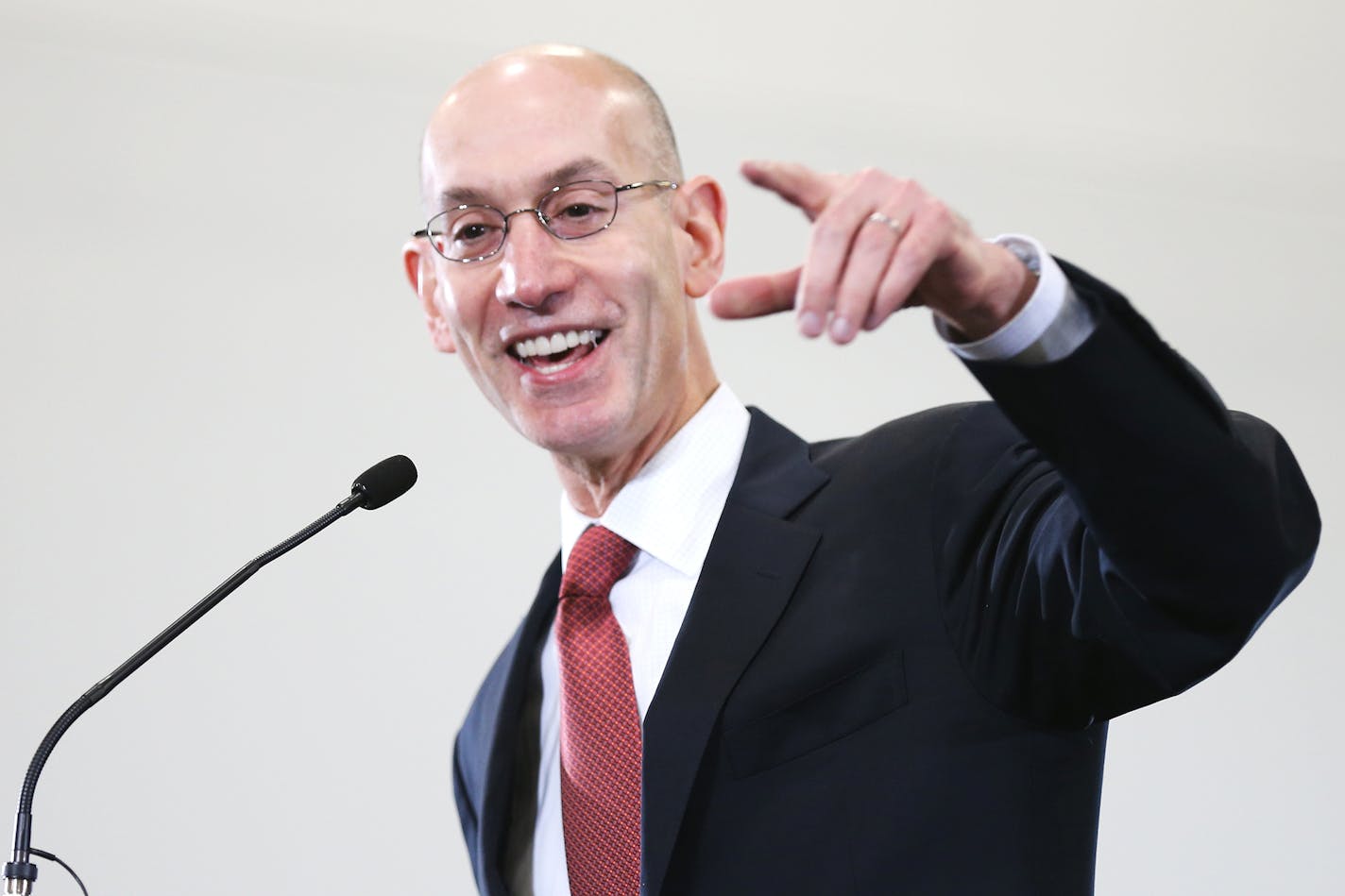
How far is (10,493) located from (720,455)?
5.89 feet

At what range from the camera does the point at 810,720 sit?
126 cm

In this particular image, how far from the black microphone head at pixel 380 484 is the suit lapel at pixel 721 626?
324 mm

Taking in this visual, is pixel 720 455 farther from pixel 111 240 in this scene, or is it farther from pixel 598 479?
pixel 111 240

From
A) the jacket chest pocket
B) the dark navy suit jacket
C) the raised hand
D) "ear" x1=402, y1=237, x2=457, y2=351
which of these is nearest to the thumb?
the raised hand

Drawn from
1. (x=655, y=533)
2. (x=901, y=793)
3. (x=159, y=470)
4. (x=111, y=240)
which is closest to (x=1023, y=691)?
(x=901, y=793)

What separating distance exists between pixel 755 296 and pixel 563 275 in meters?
0.62

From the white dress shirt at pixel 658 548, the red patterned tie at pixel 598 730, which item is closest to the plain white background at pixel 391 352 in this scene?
the white dress shirt at pixel 658 548

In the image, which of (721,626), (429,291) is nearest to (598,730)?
(721,626)

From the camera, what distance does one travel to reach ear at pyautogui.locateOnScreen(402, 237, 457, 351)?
170 cm

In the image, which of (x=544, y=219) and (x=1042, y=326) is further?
(x=544, y=219)

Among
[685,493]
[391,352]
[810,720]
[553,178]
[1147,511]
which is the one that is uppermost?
[391,352]

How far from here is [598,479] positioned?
5.24ft

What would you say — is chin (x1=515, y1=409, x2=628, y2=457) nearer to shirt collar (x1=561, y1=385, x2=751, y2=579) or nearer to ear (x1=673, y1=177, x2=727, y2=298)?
shirt collar (x1=561, y1=385, x2=751, y2=579)

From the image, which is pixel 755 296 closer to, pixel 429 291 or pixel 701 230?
pixel 701 230
